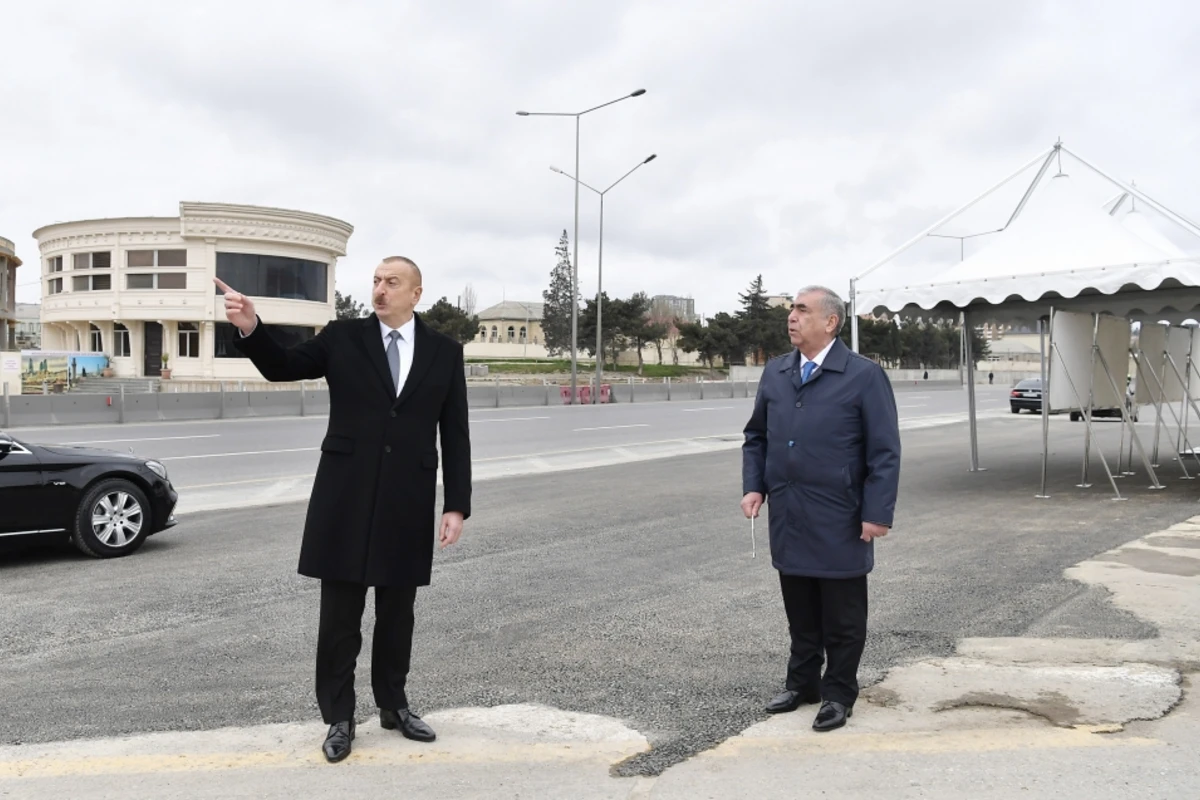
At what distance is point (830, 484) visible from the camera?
445 cm

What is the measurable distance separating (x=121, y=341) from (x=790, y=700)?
55.4 meters

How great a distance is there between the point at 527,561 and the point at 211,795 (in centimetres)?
467

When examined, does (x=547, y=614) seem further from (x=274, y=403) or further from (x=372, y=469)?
(x=274, y=403)

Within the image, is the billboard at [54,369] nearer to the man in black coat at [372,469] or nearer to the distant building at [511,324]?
the man in black coat at [372,469]

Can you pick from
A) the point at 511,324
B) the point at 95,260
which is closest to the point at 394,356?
the point at 95,260

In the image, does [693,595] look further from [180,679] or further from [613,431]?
[613,431]

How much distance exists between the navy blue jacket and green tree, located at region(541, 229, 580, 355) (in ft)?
292

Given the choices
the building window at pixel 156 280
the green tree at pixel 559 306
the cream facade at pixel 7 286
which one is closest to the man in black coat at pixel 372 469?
the building window at pixel 156 280

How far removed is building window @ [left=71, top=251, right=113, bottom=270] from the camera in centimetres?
5272

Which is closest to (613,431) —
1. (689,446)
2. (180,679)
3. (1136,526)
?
(689,446)

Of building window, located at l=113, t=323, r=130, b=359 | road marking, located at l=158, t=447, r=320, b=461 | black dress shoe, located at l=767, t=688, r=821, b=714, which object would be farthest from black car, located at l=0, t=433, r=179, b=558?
building window, located at l=113, t=323, r=130, b=359

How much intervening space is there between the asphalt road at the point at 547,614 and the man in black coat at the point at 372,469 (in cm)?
51

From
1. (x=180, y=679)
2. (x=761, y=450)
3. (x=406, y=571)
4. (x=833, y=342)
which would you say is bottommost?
(x=180, y=679)

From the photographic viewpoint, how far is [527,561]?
834 cm
